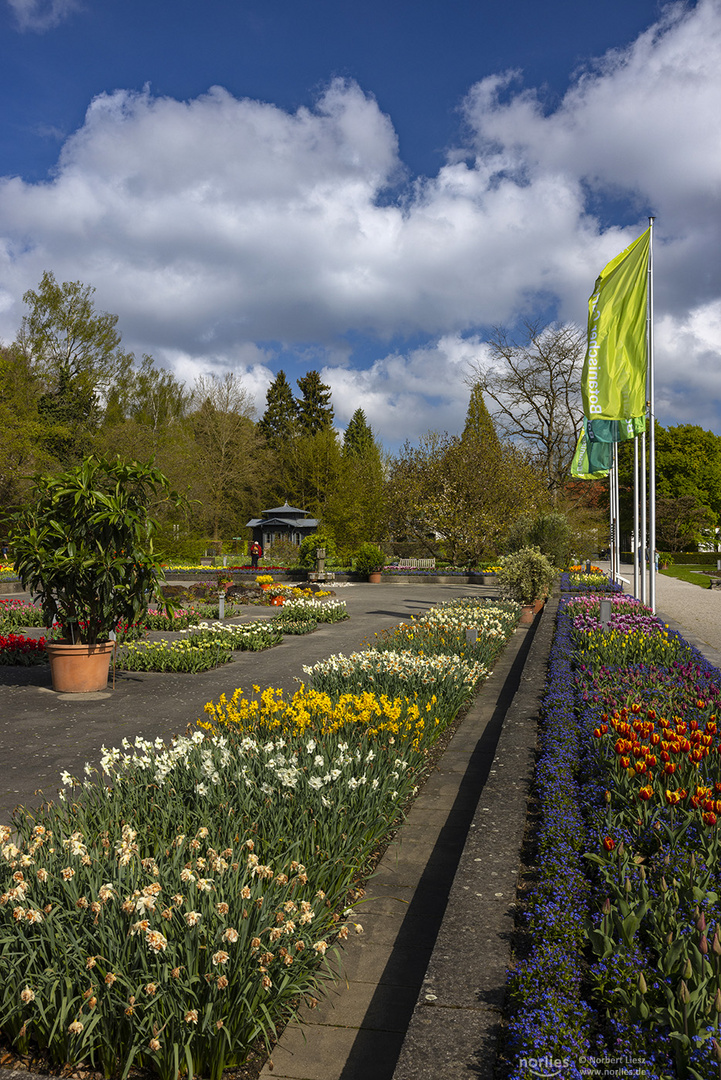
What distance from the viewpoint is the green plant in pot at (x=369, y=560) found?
25453 mm

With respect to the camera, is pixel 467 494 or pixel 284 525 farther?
pixel 284 525

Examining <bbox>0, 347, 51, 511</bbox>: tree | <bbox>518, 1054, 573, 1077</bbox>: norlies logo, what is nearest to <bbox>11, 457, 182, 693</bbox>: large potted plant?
<bbox>518, 1054, 573, 1077</bbox>: norlies logo

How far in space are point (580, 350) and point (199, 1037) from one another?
111 feet

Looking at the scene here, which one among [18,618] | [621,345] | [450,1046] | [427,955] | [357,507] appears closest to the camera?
[450,1046]

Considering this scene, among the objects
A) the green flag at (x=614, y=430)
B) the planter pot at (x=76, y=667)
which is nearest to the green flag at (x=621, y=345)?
the green flag at (x=614, y=430)

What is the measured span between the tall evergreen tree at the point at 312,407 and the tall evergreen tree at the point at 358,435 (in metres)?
2.01

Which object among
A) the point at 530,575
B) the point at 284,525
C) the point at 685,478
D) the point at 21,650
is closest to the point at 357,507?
the point at 284,525

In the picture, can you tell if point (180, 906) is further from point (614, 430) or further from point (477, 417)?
point (477, 417)

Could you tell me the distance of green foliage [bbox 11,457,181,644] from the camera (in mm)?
7023

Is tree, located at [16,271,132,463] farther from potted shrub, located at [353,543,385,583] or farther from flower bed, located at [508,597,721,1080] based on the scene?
flower bed, located at [508,597,721,1080]

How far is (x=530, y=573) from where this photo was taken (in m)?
14.2

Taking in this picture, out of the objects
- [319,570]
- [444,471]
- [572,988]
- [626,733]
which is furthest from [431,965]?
[444,471]

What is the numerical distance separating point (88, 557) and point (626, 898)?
601 centimetres

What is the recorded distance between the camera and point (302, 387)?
5606 cm
